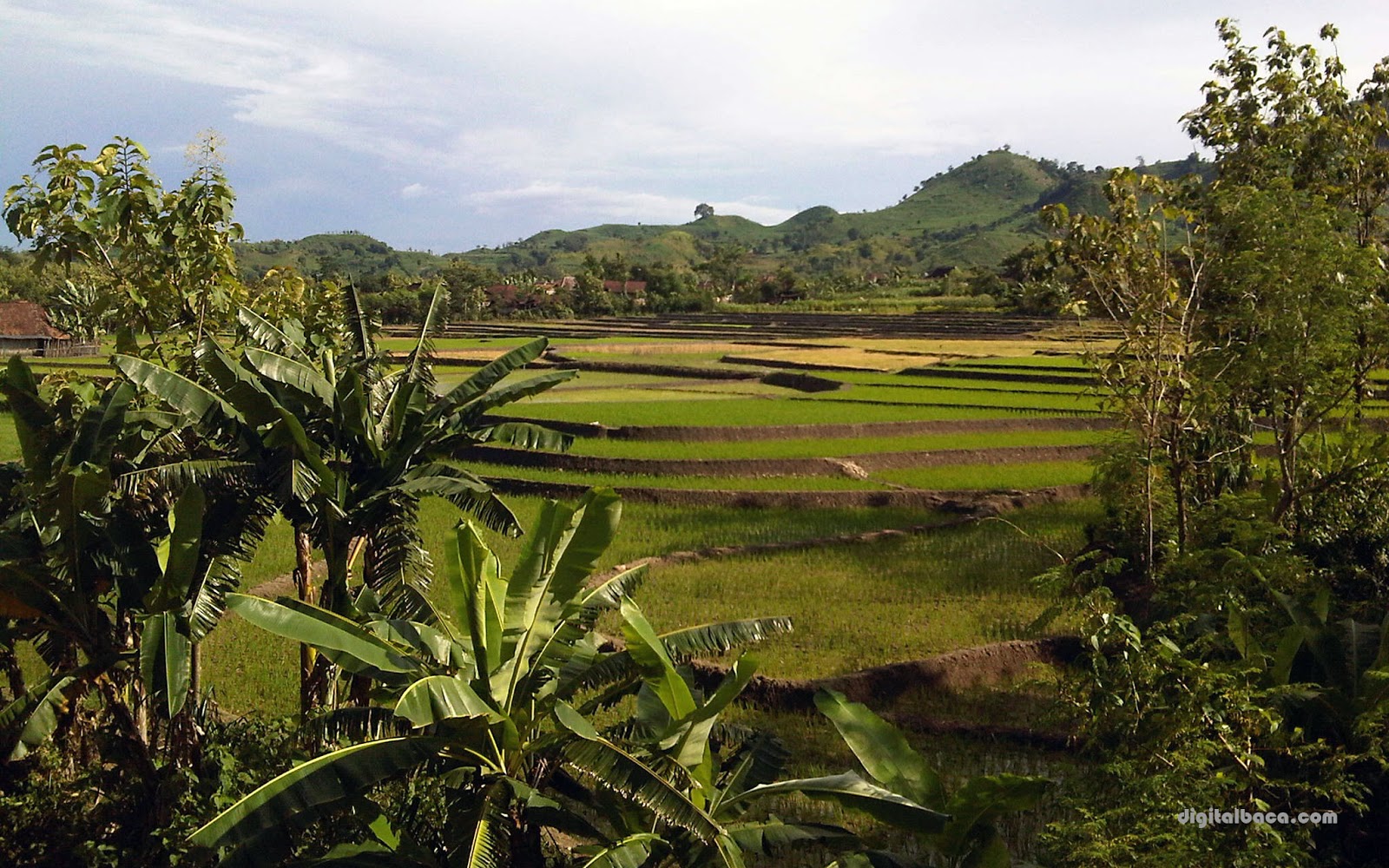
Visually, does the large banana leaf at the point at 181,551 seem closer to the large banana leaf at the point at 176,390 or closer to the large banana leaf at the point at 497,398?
the large banana leaf at the point at 176,390

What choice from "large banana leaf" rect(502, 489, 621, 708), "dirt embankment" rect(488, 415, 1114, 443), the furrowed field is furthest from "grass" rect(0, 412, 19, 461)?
"large banana leaf" rect(502, 489, 621, 708)

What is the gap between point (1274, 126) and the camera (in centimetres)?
1209

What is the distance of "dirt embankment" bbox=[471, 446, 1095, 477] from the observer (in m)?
19.1

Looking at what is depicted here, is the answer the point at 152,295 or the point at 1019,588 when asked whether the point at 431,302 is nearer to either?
the point at 152,295

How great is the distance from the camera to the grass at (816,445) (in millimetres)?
20062

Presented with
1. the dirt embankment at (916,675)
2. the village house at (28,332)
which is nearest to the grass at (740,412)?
the dirt embankment at (916,675)

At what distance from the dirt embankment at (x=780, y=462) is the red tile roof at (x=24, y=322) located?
35186 mm

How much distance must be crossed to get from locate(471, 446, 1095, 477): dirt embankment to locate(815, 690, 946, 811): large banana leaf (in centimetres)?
1356

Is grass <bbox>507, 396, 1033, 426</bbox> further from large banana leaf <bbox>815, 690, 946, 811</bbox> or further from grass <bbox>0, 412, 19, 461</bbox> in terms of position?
large banana leaf <bbox>815, 690, 946, 811</bbox>

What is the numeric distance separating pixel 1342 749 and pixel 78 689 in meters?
7.03

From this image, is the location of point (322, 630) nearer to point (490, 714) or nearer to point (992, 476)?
point (490, 714)

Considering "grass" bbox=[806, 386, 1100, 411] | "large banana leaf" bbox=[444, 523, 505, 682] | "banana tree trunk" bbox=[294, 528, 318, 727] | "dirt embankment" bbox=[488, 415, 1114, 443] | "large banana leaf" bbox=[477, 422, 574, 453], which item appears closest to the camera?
"large banana leaf" bbox=[444, 523, 505, 682]

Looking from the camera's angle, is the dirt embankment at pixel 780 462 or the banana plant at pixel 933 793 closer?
the banana plant at pixel 933 793

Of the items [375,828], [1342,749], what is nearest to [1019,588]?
[1342,749]
